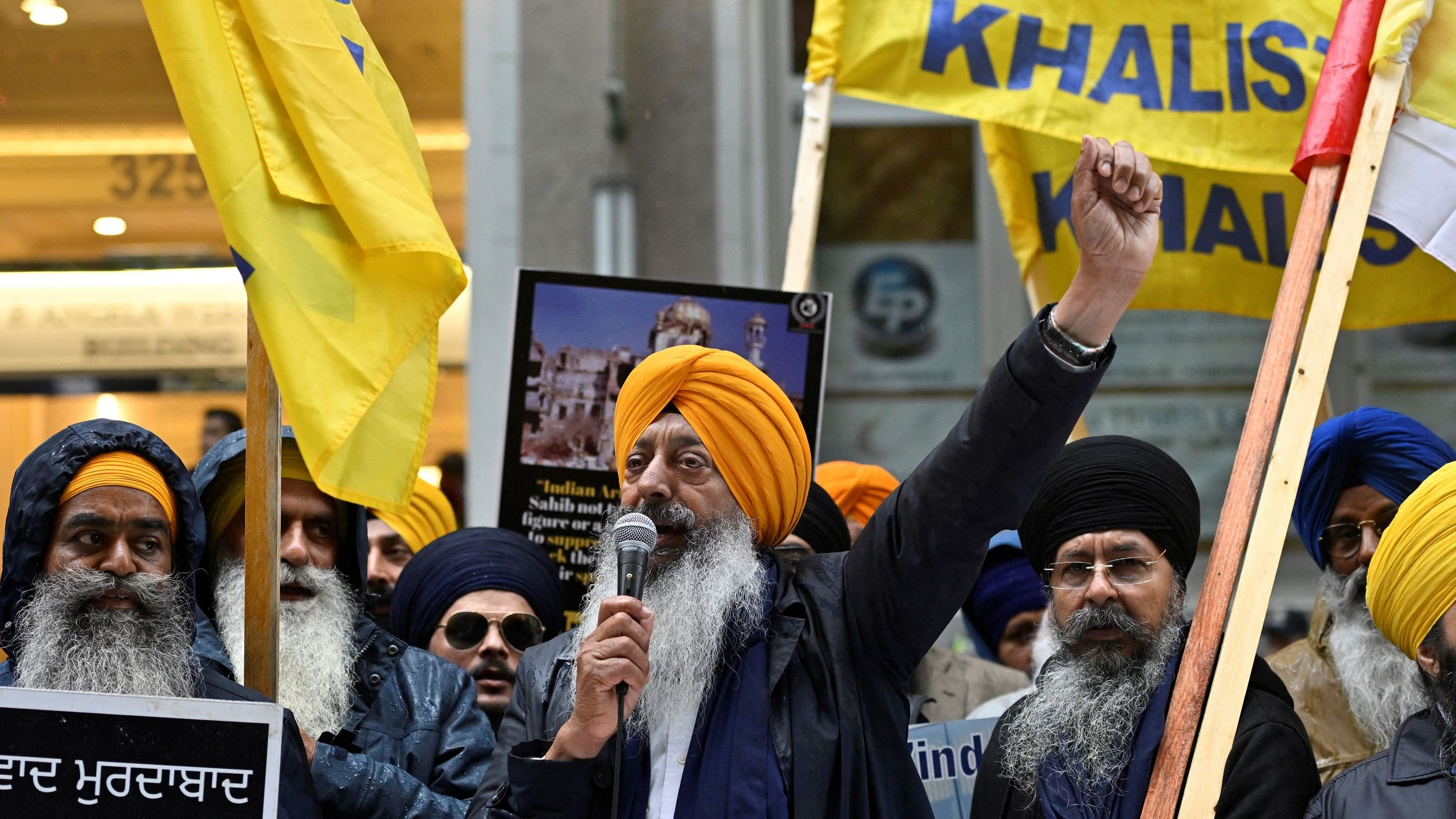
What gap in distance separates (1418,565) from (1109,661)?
2.13 ft

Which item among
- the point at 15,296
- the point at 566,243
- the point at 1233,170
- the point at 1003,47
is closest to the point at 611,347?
the point at 1003,47

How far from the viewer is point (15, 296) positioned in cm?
852

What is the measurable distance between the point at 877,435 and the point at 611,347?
4931 millimetres

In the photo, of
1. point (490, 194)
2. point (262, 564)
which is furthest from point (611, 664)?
point (490, 194)

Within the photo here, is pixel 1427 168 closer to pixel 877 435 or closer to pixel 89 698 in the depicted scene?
pixel 89 698

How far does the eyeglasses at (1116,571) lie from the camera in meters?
3.39

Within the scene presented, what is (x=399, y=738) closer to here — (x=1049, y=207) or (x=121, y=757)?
(x=121, y=757)

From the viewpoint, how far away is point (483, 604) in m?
4.35

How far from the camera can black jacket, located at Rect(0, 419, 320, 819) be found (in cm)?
332

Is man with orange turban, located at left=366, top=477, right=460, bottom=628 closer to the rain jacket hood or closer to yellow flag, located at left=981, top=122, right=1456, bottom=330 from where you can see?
the rain jacket hood

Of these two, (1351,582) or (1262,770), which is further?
(1351,582)

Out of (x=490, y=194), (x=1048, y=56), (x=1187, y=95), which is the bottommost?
(x=1187, y=95)

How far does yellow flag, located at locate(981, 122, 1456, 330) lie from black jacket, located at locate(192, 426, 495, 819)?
95.9 inches

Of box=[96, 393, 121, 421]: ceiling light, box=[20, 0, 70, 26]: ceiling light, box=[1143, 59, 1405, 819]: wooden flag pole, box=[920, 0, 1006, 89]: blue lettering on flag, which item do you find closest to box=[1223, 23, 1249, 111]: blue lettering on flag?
box=[920, 0, 1006, 89]: blue lettering on flag
